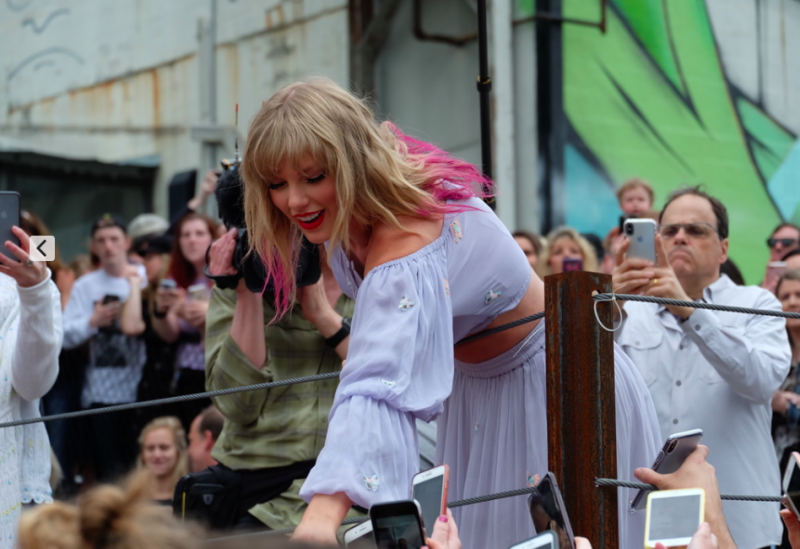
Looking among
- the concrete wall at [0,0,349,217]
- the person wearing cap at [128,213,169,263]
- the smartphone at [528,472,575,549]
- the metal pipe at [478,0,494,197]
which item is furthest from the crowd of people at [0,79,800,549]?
the concrete wall at [0,0,349,217]

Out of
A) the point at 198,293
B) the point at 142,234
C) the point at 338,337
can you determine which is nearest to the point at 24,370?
the point at 338,337

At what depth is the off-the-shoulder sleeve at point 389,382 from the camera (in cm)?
215

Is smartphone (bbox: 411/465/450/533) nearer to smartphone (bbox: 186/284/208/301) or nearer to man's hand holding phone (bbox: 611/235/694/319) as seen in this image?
man's hand holding phone (bbox: 611/235/694/319)

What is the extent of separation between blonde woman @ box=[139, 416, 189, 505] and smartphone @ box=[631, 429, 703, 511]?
133 inches

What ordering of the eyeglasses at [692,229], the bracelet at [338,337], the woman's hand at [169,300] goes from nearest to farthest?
the bracelet at [338,337]
the eyeglasses at [692,229]
the woman's hand at [169,300]

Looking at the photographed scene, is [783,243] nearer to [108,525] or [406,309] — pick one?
[406,309]

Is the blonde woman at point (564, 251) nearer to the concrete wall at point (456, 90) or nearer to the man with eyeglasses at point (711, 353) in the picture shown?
the man with eyeglasses at point (711, 353)

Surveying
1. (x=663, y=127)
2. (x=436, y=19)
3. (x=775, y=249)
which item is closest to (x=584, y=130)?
(x=663, y=127)

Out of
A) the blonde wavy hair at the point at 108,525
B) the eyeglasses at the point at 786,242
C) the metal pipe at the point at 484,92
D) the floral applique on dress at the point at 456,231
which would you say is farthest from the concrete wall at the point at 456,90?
the blonde wavy hair at the point at 108,525

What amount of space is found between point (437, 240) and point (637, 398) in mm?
760

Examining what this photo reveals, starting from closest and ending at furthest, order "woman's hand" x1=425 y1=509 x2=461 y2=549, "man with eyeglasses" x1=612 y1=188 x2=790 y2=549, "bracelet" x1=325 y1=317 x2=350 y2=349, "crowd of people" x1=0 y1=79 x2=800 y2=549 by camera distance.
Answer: "woman's hand" x1=425 y1=509 x2=461 y2=549
"crowd of people" x1=0 y1=79 x2=800 y2=549
"bracelet" x1=325 y1=317 x2=350 y2=349
"man with eyeglasses" x1=612 y1=188 x2=790 y2=549

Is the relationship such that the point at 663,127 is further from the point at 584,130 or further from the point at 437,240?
the point at 437,240

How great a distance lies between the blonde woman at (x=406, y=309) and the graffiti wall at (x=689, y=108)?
21.3 ft

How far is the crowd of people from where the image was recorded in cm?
224
